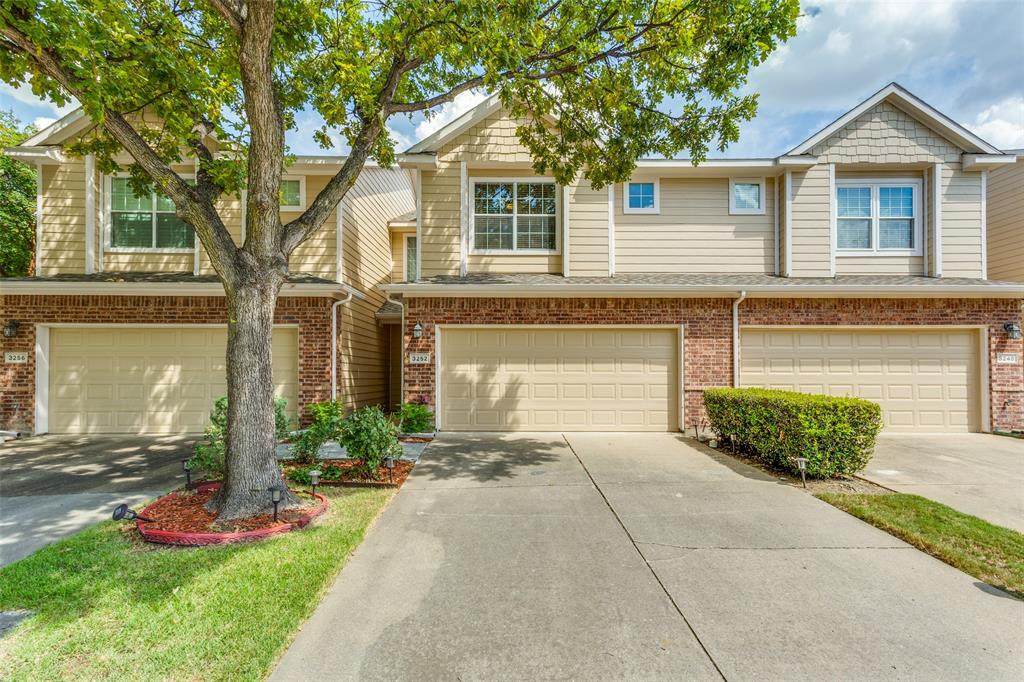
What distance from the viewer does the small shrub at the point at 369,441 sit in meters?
5.83

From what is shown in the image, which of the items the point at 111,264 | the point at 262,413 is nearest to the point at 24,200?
the point at 111,264

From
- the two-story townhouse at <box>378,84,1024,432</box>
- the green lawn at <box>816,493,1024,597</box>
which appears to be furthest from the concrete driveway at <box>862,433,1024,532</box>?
the two-story townhouse at <box>378,84,1024,432</box>

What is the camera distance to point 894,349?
9133mm

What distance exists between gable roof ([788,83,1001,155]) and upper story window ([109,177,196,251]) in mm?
13045

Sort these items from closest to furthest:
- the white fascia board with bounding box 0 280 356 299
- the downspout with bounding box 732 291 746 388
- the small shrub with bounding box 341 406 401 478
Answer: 1. the small shrub with bounding box 341 406 401 478
2. the white fascia board with bounding box 0 280 356 299
3. the downspout with bounding box 732 291 746 388

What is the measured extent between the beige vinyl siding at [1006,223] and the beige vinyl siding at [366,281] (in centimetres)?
1522

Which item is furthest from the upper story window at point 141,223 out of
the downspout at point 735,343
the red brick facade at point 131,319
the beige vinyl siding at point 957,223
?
the beige vinyl siding at point 957,223

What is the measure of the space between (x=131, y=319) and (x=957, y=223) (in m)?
17.0

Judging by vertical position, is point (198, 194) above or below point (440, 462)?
above

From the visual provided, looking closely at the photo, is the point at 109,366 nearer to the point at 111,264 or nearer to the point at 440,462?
the point at 111,264

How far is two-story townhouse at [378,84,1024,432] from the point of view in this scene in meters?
9.04

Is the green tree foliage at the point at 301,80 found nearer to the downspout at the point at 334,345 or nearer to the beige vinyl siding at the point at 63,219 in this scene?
the downspout at the point at 334,345

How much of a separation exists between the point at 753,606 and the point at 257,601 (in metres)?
3.35

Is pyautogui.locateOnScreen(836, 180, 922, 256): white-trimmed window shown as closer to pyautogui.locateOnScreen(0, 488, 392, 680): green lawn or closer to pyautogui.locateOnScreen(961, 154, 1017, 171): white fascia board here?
pyautogui.locateOnScreen(961, 154, 1017, 171): white fascia board
